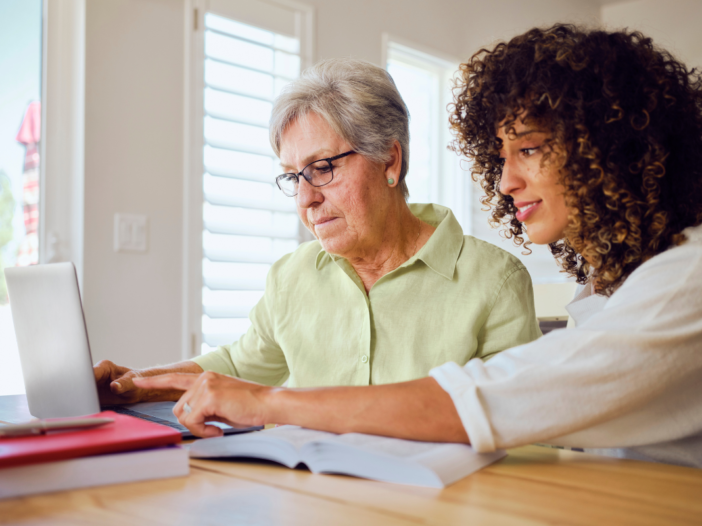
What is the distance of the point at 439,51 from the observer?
3.59m

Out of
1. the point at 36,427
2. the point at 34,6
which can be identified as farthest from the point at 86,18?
the point at 36,427

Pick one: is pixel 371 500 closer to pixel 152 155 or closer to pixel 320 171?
pixel 320 171

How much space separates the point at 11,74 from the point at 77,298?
1.73 metres

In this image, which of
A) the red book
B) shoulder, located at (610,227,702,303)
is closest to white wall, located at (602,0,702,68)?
shoulder, located at (610,227,702,303)

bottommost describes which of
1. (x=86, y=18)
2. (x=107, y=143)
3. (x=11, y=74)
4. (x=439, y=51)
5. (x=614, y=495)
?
(x=614, y=495)

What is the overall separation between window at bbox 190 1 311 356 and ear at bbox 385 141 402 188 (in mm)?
1274

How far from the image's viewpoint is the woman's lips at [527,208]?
3.29 feet

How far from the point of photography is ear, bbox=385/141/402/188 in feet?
4.83

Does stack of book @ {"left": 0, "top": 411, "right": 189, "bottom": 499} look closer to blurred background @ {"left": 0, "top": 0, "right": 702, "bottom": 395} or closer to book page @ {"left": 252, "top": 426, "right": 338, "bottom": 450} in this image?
book page @ {"left": 252, "top": 426, "right": 338, "bottom": 450}

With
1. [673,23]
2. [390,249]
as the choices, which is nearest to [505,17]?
[673,23]

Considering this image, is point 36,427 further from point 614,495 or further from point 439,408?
point 614,495

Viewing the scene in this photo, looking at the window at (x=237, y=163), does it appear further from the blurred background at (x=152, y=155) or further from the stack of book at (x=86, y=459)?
the stack of book at (x=86, y=459)

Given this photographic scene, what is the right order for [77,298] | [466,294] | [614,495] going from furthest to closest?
[466,294]
[77,298]
[614,495]

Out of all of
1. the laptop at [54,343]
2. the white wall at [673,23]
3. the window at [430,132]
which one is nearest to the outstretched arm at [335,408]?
the laptop at [54,343]
